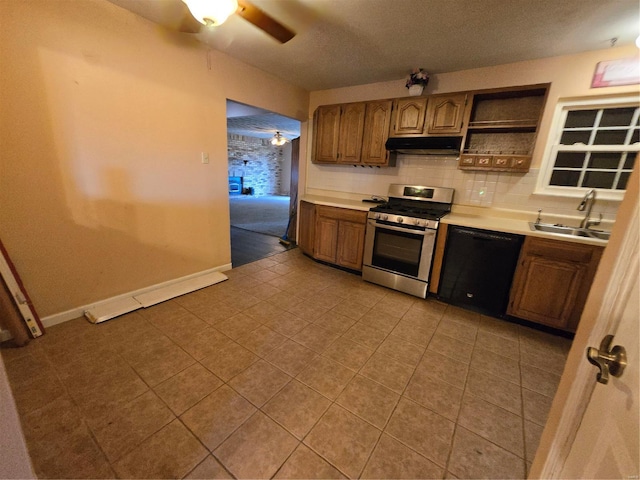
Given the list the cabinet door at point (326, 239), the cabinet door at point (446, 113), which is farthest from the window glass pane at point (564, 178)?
the cabinet door at point (326, 239)

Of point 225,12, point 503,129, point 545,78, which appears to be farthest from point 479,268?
point 225,12

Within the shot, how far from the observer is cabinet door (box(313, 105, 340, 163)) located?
3.64 meters

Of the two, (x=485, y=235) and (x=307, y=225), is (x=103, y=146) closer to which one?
(x=307, y=225)

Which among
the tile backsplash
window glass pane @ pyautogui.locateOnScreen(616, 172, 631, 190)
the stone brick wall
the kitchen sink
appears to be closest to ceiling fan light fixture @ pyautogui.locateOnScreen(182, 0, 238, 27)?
the tile backsplash

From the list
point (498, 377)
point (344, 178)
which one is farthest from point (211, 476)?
point (344, 178)

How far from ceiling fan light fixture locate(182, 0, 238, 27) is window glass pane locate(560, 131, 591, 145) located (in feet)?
10.4

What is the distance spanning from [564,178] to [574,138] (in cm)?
39

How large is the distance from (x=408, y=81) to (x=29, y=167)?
3.52 m

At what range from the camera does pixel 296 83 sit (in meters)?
3.65

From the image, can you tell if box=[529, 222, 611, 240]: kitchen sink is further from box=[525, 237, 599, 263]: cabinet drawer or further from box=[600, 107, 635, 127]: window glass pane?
box=[600, 107, 635, 127]: window glass pane

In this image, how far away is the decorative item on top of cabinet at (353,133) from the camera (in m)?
3.27

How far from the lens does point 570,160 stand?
2.59m

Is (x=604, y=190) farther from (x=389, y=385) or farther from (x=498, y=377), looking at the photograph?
(x=389, y=385)

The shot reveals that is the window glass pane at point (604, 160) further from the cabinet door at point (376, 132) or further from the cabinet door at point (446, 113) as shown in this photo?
the cabinet door at point (376, 132)
